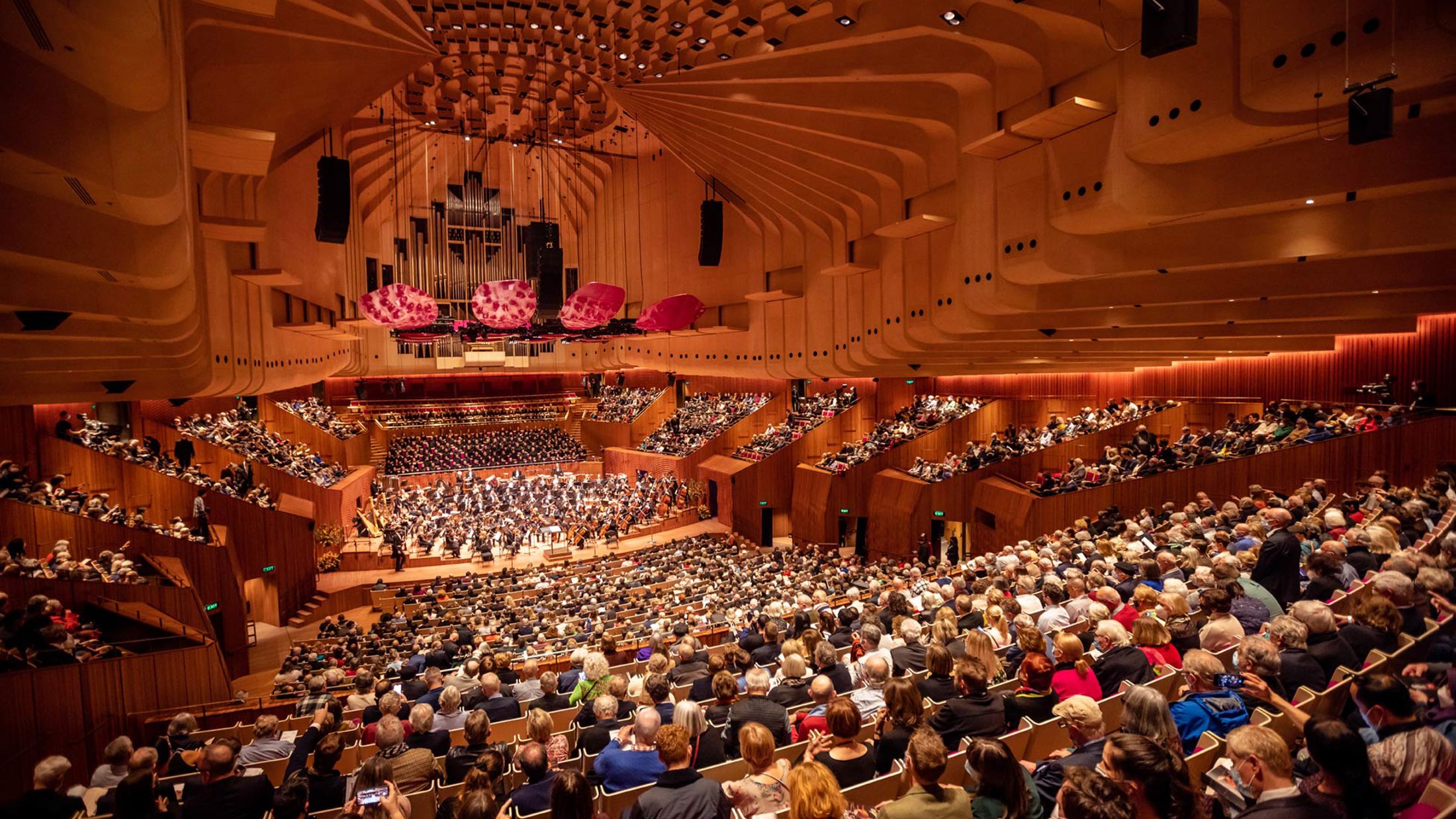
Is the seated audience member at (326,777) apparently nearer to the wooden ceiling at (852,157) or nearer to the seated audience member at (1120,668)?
the wooden ceiling at (852,157)

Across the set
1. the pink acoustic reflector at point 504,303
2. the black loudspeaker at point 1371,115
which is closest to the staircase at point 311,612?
the pink acoustic reflector at point 504,303

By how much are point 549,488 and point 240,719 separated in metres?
13.1

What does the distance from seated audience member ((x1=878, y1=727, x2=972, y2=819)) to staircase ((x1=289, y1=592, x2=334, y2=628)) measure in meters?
13.4

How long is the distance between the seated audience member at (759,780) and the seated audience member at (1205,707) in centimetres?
159

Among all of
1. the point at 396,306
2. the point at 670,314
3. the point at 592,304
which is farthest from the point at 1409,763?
the point at 670,314

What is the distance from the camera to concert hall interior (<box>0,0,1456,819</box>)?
2980 millimetres

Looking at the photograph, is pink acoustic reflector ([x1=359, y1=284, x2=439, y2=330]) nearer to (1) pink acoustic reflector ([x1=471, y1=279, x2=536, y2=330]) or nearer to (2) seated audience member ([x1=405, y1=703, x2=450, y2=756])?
(1) pink acoustic reflector ([x1=471, y1=279, x2=536, y2=330])

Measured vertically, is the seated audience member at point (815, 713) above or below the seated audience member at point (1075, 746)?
below

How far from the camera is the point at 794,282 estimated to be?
13953 millimetres

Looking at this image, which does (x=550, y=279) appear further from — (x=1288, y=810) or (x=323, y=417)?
(x=1288, y=810)

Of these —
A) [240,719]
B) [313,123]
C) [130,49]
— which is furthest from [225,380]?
[130,49]

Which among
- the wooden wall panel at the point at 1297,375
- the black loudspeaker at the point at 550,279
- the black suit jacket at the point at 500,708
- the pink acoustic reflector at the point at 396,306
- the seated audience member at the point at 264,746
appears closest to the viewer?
the seated audience member at the point at 264,746

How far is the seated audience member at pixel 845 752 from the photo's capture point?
2850mm

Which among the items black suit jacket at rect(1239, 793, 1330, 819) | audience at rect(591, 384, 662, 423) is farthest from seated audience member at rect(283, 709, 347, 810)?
audience at rect(591, 384, 662, 423)
